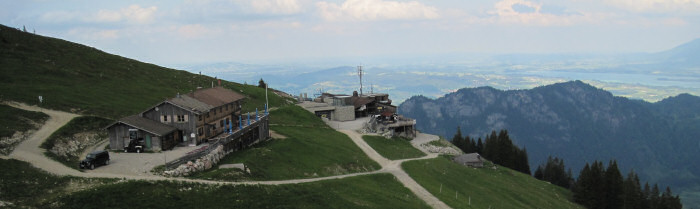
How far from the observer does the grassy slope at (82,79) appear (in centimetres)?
7181

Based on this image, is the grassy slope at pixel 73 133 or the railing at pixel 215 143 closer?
the railing at pixel 215 143

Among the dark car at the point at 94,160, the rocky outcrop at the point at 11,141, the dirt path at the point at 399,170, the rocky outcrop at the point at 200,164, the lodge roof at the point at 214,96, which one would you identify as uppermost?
the lodge roof at the point at 214,96

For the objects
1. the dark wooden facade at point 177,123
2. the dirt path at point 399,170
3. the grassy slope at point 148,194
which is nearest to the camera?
the grassy slope at point 148,194

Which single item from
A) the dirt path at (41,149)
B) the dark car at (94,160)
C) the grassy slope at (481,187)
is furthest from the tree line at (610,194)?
the dirt path at (41,149)

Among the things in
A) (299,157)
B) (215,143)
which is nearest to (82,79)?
(215,143)

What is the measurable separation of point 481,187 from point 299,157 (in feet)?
94.3

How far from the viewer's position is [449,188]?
63.9 meters

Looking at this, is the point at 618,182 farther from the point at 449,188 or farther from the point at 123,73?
the point at 123,73

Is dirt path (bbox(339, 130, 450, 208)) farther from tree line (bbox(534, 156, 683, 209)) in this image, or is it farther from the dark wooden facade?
tree line (bbox(534, 156, 683, 209))

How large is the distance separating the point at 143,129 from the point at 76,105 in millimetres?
24704

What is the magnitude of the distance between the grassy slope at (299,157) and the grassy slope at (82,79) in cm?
2364

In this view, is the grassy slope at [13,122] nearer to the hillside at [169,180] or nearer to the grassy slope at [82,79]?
the hillside at [169,180]

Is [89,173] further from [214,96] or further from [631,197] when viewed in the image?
[631,197]

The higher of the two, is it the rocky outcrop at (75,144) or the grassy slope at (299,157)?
the rocky outcrop at (75,144)
